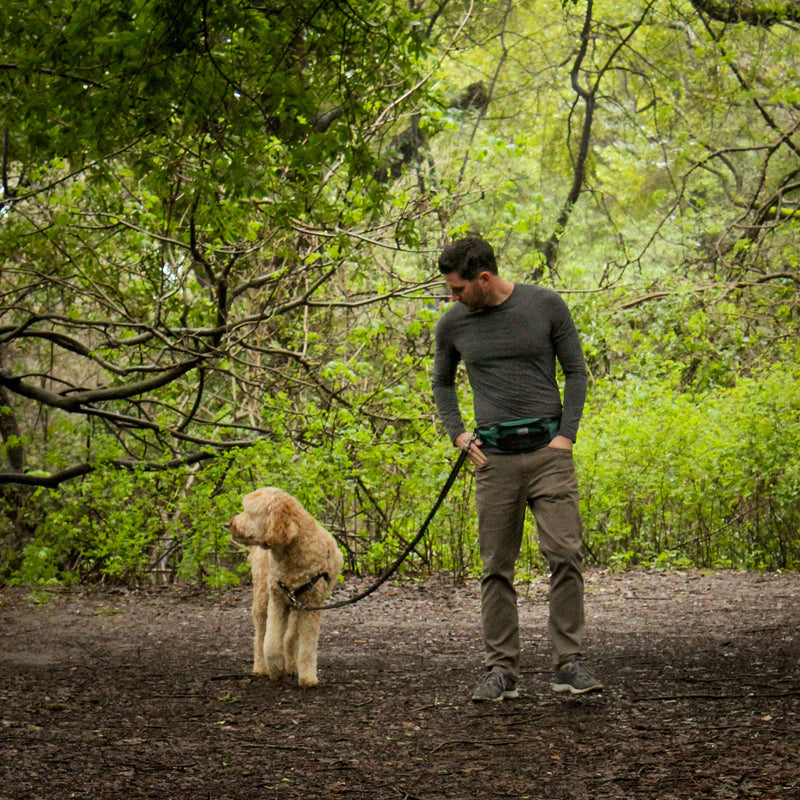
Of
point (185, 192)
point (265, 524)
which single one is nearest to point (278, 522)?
point (265, 524)

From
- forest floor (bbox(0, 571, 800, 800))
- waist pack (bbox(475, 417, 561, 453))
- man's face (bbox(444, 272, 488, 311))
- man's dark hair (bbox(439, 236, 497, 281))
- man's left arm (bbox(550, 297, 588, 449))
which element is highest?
man's dark hair (bbox(439, 236, 497, 281))

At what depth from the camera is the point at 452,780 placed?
3.97 m

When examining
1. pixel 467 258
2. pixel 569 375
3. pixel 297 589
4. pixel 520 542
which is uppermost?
pixel 467 258

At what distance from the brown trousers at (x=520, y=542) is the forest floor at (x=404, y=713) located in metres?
0.32

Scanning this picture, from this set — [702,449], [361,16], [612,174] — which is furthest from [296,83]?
[612,174]

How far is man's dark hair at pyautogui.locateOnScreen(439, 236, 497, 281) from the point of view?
5.07 meters

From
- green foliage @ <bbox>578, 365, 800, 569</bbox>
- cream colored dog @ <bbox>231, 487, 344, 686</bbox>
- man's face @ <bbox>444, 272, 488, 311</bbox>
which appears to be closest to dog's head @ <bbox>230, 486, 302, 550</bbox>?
cream colored dog @ <bbox>231, 487, 344, 686</bbox>

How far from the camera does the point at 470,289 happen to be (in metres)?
5.14

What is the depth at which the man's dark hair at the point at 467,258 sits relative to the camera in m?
5.07

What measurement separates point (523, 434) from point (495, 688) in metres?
1.28

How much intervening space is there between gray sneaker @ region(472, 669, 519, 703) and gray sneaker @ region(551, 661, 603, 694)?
0.25m

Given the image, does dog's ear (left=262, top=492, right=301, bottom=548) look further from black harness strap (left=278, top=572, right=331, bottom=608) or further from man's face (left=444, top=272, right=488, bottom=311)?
man's face (left=444, top=272, right=488, bottom=311)

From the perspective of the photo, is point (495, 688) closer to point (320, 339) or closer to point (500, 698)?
point (500, 698)

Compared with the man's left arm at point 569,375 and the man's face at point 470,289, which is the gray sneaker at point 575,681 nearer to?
the man's left arm at point 569,375
